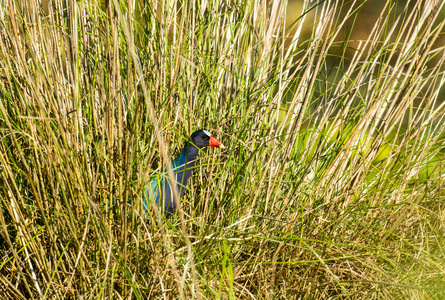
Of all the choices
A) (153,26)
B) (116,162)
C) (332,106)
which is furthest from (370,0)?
(116,162)

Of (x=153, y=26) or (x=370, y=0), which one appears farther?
(x=370, y=0)

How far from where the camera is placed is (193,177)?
1516 millimetres

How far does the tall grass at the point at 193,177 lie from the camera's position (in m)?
Answer: 0.98

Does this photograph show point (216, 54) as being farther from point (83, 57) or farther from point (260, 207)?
point (260, 207)

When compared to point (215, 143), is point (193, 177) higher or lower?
lower

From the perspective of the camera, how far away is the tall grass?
0.98 meters

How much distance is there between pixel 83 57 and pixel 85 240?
1.90 ft

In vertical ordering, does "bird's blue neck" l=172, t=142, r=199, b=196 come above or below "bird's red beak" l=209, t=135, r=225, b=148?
below

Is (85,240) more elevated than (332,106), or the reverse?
(332,106)

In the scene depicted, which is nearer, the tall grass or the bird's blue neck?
the tall grass

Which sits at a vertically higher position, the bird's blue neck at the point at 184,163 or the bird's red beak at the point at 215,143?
the bird's red beak at the point at 215,143

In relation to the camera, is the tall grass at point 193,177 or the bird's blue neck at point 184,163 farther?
the bird's blue neck at point 184,163

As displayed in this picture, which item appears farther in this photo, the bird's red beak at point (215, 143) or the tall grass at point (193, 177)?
the bird's red beak at point (215, 143)

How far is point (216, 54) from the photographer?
1370 mm
